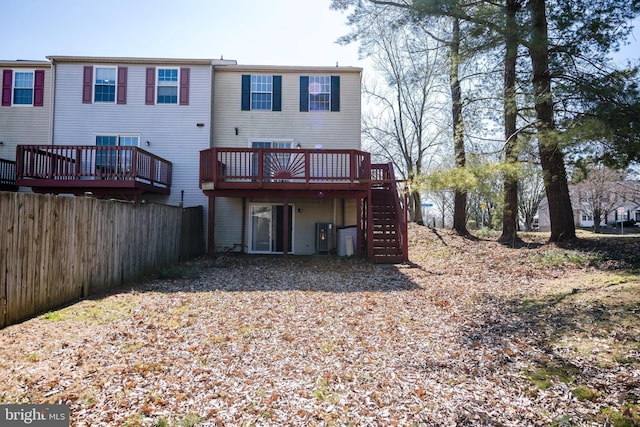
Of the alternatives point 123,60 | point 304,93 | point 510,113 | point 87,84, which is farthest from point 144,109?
point 510,113

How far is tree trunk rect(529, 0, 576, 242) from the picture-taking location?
279 inches

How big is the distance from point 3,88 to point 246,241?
423 inches

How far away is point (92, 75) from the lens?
13750 mm

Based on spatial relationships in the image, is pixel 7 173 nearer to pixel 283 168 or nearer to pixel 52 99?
pixel 52 99

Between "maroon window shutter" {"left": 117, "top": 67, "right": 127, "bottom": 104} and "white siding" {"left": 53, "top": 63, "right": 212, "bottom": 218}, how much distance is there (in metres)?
0.16

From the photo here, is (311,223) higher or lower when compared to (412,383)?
higher

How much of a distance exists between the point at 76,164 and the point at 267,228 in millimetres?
6588

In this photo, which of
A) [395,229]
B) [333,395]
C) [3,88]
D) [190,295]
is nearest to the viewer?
[333,395]

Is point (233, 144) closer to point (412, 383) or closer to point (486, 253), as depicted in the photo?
point (486, 253)

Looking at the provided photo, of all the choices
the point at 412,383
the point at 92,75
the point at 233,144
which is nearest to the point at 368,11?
the point at 233,144

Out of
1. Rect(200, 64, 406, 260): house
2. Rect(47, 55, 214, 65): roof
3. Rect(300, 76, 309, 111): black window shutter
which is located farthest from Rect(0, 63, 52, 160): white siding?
Rect(300, 76, 309, 111): black window shutter

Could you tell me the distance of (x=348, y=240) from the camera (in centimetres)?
1259

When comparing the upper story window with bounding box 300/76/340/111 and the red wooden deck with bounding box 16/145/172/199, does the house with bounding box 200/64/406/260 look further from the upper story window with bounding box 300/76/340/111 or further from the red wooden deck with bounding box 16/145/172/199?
the red wooden deck with bounding box 16/145/172/199

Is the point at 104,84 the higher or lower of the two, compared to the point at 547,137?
higher
